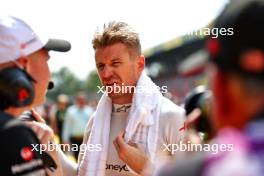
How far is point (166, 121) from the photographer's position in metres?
3.63

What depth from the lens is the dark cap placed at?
4.68ft

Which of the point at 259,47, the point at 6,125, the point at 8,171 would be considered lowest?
the point at 8,171

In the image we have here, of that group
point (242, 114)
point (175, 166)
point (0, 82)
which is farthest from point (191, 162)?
point (0, 82)

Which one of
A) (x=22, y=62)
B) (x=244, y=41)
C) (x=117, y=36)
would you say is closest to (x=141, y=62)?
(x=117, y=36)

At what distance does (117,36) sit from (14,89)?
1456mm

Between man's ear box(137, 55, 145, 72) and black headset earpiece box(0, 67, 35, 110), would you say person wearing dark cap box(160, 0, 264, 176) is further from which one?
man's ear box(137, 55, 145, 72)

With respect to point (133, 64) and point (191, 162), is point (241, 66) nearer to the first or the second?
point (191, 162)

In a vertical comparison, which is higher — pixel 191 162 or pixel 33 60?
pixel 33 60

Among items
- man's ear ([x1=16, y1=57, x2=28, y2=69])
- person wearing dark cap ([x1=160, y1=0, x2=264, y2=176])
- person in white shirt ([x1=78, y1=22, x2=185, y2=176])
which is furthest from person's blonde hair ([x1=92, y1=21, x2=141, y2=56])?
person wearing dark cap ([x1=160, y1=0, x2=264, y2=176])

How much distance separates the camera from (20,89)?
8.23 feet

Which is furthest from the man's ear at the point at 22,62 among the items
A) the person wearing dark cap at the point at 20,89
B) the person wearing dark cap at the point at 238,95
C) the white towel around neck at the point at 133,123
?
the person wearing dark cap at the point at 238,95

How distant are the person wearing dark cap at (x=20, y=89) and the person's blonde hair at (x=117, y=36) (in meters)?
0.85

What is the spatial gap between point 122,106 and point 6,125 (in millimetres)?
1609

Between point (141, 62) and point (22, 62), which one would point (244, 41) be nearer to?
point (22, 62)
